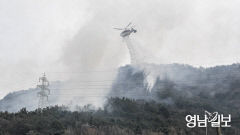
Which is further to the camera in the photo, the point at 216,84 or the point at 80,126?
the point at 216,84

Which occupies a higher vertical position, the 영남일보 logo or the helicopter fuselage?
the helicopter fuselage

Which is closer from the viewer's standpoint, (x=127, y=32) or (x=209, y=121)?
(x=209, y=121)

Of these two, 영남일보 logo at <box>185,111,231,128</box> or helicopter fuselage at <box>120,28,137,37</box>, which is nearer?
영남일보 logo at <box>185,111,231,128</box>

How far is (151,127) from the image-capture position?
285ft

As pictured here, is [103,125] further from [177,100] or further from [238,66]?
[238,66]

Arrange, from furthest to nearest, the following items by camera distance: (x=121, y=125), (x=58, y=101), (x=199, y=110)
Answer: (x=58, y=101), (x=199, y=110), (x=121, y=125)

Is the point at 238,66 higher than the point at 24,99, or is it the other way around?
the point at 238,66

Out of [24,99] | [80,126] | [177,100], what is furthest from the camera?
[24,99]

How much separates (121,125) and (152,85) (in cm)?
8565

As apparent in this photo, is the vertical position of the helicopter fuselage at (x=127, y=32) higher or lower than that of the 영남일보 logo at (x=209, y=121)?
higher

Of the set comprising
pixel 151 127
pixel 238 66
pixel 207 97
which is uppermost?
pixel 238 66

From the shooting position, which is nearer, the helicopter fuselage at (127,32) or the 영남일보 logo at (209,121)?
the 영남일보 logo at (209,121)

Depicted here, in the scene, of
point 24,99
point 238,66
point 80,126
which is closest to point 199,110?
point 80,126

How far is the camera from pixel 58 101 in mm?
163000
